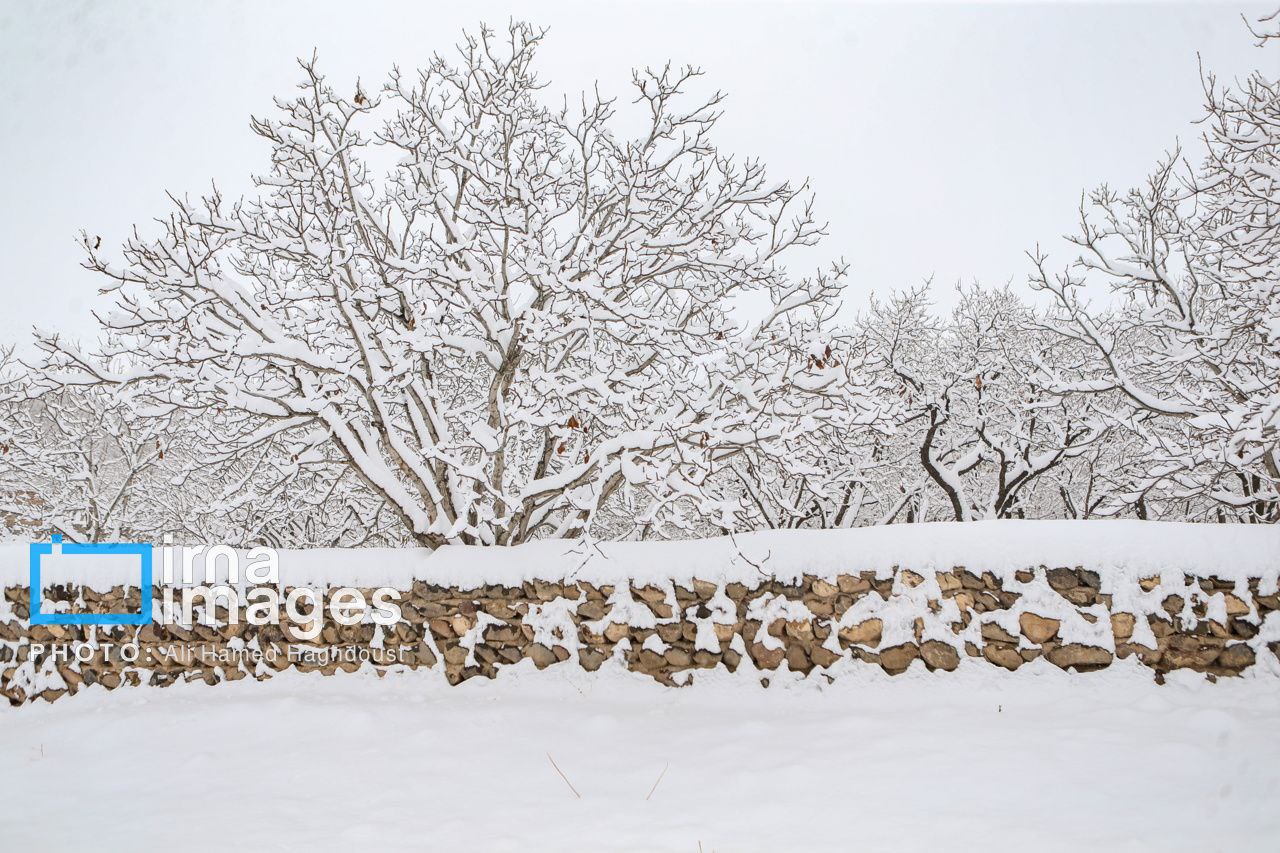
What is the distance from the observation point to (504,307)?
22.7ft

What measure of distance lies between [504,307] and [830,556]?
3781 mm

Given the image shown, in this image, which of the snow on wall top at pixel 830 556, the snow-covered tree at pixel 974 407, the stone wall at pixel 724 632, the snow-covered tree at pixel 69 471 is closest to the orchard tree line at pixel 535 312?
the snow on wall top at pixel 830 556

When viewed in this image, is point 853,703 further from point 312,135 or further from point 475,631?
point 312,135

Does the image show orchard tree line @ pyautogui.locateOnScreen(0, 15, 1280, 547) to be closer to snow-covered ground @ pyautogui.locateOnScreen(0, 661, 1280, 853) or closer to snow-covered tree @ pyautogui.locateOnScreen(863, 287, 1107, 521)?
snow-covered ground @ pyautogui.locateOnScreen(0, 661, 1280, 853)

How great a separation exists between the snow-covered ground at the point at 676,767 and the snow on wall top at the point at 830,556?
29.5 inches

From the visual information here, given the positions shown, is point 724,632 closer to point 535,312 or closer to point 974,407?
point 535,312

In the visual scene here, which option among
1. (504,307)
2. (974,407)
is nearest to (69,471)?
(504,307)

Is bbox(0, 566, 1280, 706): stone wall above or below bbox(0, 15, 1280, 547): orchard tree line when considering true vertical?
below

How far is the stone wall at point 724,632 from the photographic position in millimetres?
4805

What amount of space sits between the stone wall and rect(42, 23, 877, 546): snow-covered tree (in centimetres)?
79

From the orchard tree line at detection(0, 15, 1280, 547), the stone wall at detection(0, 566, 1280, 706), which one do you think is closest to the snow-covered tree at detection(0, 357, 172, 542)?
the orchard tree line at detection(0, 15, 1280, 547)

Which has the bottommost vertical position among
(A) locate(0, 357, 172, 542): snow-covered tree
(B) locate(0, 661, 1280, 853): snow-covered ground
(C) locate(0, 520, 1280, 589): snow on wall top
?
(B) locate(0, 661, 1280, 853): snow-covered ground

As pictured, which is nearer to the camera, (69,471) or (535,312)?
(535,312)

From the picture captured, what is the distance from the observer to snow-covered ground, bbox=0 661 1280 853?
3352mm
